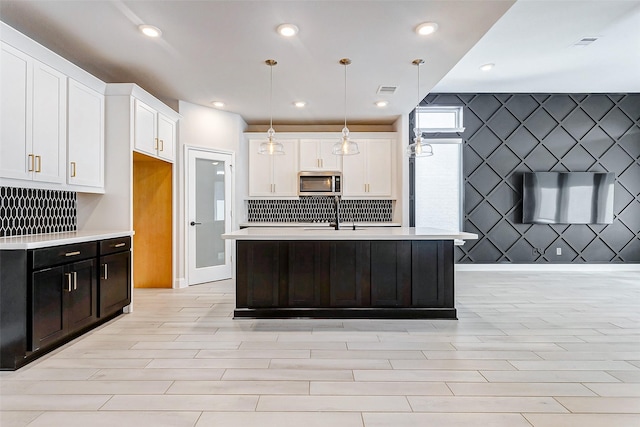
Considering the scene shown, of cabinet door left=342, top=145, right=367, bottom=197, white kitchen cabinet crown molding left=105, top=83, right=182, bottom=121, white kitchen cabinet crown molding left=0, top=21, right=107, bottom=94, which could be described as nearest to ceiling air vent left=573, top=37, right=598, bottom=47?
cabinet door left=342, top=145, right=367, bottom=197

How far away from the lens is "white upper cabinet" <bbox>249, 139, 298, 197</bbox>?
642 centimetres

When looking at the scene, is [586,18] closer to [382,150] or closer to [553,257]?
[382,150]

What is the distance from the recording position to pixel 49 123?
123 inches

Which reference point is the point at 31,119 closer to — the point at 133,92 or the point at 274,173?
the point at 133,92

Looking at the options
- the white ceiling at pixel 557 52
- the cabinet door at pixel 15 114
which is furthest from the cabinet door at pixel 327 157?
the cabinet door at pixel 15 114

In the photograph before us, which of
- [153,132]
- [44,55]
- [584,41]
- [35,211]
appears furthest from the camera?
[584,41]

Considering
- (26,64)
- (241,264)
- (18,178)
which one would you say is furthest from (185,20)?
(241,264)

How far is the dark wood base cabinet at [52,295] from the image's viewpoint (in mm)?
2494

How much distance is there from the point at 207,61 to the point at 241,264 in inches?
86.6

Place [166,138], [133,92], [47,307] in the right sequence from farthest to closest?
[166,138]
[133,92]
[47,307]

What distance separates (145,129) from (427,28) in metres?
3.23

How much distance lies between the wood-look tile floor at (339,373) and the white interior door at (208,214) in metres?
1.56

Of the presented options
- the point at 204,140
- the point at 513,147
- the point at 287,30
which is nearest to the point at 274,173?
the point at 204,140

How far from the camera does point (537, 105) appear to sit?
6.59 m
